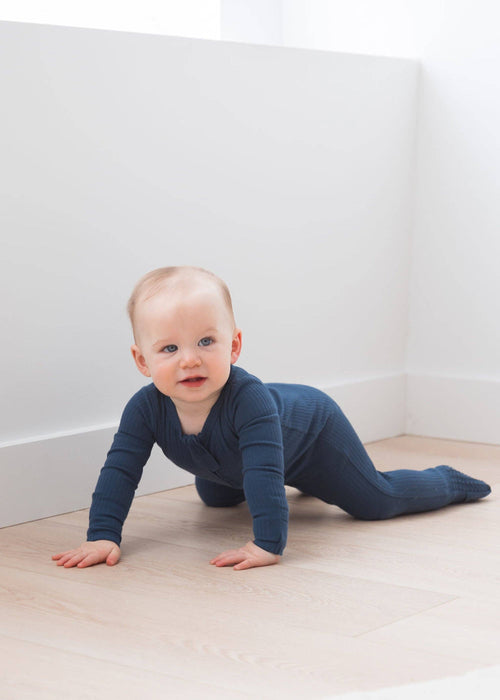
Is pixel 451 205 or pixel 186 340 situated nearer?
pixel 186 340

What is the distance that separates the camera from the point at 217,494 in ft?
5.59

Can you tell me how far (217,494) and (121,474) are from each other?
0.27 metres

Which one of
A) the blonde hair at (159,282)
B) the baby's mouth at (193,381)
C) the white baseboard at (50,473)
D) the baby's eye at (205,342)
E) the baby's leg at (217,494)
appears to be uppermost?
the blonde hair at (159,282)

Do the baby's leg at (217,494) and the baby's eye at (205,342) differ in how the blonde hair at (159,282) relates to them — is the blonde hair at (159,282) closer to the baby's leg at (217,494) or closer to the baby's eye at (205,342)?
the baby's eye at (205,342)

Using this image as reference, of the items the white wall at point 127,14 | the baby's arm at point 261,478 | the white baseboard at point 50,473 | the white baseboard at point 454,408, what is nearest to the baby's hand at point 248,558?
the baby's arm at point 261,478

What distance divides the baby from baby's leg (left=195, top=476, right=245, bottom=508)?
0.21 ft

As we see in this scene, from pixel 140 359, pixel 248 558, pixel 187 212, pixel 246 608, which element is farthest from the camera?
pixel 187 212

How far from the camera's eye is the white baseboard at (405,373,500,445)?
2217mm

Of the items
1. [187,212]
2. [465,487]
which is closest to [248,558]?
[465,487]

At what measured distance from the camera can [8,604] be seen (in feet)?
4.03

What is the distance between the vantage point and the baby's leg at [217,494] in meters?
1.69

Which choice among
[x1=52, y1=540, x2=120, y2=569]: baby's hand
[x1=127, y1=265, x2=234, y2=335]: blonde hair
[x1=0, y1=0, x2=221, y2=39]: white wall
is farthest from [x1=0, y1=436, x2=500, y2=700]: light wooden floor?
[x1=0, y1=0, x2=221, y2=39]: white wall

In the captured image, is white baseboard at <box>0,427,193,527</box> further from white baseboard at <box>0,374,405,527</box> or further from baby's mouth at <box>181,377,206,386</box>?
baby's mouth at <box>181,377,206,386</box>

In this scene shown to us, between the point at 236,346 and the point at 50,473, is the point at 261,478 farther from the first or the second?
the point at 50,473
